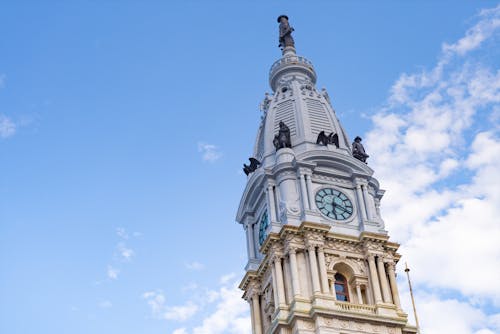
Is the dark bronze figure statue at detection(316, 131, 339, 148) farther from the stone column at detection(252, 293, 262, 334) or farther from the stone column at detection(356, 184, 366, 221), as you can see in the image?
the stone column at detection(252, 293, 262, 334)

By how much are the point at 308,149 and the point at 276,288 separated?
494 inches

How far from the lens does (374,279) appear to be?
69688 mm

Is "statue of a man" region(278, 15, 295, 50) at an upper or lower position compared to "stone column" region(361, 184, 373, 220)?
upper

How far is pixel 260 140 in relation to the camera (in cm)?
8162

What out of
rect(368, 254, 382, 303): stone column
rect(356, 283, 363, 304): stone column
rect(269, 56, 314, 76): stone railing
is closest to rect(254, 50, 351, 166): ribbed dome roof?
rect(269, 56, 314, 76): stone railing

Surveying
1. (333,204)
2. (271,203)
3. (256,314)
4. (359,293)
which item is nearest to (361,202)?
(333,204)

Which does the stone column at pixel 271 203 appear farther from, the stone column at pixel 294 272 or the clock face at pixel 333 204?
the stone column at pixel 294 272

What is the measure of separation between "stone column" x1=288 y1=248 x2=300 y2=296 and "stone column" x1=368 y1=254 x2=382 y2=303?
5.22 m

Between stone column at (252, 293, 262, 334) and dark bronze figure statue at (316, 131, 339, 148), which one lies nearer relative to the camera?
stone column at (252, 293, 262, 334)

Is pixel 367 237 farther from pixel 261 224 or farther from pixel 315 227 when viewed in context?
pixel 261 224

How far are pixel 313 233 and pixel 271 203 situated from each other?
4.62m

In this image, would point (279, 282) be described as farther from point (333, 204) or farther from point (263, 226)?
point (333, 204)

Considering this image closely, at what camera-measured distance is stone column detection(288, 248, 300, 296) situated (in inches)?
2650

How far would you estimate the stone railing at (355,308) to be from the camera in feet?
219
